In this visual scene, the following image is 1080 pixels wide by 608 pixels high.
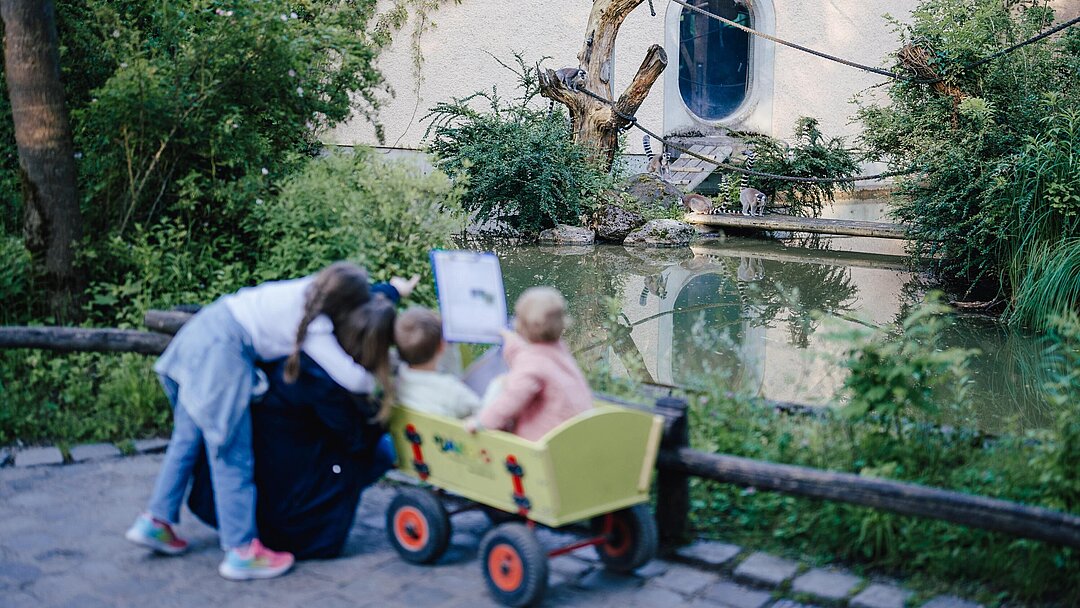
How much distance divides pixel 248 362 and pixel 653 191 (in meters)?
14.1

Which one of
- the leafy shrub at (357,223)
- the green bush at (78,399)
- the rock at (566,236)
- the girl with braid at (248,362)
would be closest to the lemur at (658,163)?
the rock at (566,236)

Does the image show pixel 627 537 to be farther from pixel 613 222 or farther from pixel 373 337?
pixel 613 222

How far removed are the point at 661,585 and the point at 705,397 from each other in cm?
148

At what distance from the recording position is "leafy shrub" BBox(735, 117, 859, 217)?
16.0 meters

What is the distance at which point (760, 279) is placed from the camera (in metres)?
11.2

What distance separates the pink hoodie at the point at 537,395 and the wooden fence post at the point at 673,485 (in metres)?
0.37

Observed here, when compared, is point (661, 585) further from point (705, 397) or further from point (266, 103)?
point (266, 103)

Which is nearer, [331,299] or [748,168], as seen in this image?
[331,299]

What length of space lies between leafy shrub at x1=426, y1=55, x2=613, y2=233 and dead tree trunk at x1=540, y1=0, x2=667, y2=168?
0.29 metres

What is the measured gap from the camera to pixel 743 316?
8.99m

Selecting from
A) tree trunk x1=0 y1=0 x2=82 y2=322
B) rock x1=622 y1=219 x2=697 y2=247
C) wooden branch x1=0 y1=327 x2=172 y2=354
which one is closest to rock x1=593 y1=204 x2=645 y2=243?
rock x1=622 y1=219 x2=697 y2=247

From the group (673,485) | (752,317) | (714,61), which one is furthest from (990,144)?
(714,61)

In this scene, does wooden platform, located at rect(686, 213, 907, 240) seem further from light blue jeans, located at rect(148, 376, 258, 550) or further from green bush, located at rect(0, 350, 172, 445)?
light blue jeans, located at rect(148, 376, 258, 550)

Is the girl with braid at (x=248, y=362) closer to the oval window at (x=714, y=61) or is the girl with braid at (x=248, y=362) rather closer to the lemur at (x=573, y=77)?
the lemur at (x=573, y=77)
